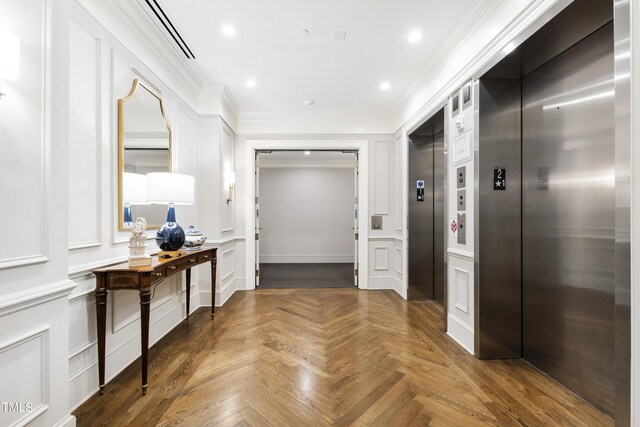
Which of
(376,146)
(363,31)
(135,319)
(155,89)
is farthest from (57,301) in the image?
(376,146)

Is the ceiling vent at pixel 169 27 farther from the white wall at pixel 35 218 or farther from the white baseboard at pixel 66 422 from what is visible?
the white baseboard at pixel 66 422

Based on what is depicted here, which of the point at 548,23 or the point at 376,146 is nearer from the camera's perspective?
the point at 548,23

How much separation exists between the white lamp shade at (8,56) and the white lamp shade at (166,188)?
139cm

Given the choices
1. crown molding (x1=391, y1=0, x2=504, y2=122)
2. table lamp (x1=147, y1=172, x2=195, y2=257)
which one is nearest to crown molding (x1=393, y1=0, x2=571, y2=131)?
crown molding (x1=391, y1=0, x2=504, y2=122)

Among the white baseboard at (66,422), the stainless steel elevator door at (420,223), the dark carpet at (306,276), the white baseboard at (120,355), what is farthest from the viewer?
the dark carpet at (306,276)

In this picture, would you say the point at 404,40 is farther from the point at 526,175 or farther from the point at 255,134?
Result: the point at 255,134

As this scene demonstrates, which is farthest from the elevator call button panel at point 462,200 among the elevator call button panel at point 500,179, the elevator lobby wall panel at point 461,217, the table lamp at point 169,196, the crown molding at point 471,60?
the table lamp at point 169,196

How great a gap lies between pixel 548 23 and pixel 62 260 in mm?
3049

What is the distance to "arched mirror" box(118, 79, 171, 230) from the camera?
7.66ft

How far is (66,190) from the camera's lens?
1.57 m

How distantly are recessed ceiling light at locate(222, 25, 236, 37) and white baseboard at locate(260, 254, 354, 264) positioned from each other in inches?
223

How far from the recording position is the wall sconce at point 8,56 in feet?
3.68

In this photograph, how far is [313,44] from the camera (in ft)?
9.51

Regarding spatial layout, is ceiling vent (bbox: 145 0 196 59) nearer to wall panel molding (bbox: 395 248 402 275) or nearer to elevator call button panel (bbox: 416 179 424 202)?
elevator call button panel (bbox: 416 179 424 202)
